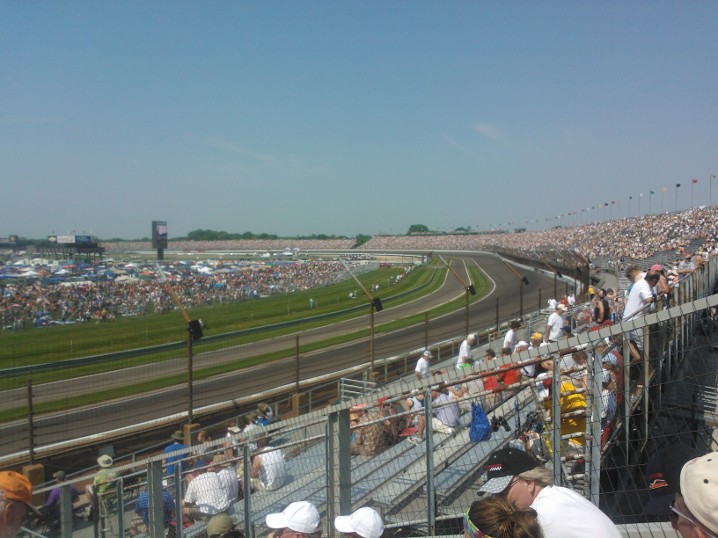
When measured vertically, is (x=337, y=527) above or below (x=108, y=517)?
above

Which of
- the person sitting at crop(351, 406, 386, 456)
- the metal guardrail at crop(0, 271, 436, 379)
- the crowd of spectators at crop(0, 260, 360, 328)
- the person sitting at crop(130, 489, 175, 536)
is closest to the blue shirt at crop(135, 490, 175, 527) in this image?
the person sitting at crop(130, 489, 175, 536)

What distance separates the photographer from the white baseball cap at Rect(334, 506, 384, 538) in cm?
325

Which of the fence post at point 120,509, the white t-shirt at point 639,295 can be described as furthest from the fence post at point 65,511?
the white t-shirt at point 639,295

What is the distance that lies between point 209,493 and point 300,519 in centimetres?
115

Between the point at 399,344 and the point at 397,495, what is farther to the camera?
the point at 399,344

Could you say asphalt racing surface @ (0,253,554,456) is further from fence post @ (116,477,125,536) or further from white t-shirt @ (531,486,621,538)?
white t-shirt @ (531,486,621,538)

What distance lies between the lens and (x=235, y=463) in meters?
4.22

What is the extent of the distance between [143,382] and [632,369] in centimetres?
1509

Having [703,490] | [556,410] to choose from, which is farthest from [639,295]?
[703,490]

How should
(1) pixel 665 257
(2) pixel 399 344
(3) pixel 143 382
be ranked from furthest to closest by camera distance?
1. (1) pixel 665 257
2. (2) pixel 399 344
3. (3) pixel 143 382

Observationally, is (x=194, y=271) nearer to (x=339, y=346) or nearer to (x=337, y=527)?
(x=339, y=346)

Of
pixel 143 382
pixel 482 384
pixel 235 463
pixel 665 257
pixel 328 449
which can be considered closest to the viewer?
pixel 328 449

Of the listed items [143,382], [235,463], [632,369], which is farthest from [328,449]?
[143,382]

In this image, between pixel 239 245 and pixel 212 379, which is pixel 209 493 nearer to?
pixel 212 379
